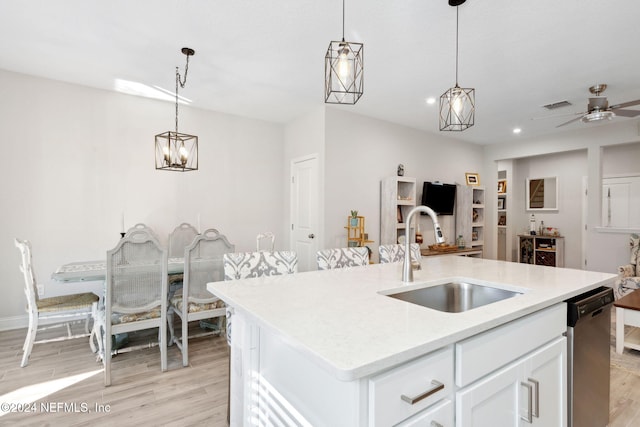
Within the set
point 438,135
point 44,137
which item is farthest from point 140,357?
point 438,135

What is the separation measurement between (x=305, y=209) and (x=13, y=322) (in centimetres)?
355

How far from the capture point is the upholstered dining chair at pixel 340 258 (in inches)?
91.0

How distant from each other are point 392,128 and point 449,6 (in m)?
2.79

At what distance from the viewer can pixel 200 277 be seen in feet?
9.21

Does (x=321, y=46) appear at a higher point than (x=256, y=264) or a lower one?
higher

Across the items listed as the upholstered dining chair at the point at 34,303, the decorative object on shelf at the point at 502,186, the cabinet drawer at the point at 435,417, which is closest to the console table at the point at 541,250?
the decorative object on shelf at the point at 502,186

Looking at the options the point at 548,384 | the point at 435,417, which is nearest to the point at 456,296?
the point at 548,384

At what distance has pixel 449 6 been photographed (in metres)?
2.16

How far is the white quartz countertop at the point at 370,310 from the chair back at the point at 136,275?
1.24 metres

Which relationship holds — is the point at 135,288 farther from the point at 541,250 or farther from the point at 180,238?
the point at 541,250

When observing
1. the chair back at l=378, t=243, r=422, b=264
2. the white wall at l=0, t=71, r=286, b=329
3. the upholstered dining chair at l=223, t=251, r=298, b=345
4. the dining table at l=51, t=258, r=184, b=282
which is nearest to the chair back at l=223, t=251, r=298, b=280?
the upholstered dining chair at l=223, t=251, r=298, b=345

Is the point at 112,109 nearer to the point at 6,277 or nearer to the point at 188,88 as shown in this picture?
the point at 188,88

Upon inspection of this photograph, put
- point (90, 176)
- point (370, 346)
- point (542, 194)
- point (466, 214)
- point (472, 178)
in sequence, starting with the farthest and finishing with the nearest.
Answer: point (542, 194) → point (472, 178) → point (466, 214) → point (90, 176) → point (370, 346)

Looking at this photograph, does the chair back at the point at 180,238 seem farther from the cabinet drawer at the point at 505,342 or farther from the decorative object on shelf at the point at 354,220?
the cabinet drawer at the point at 505,342
